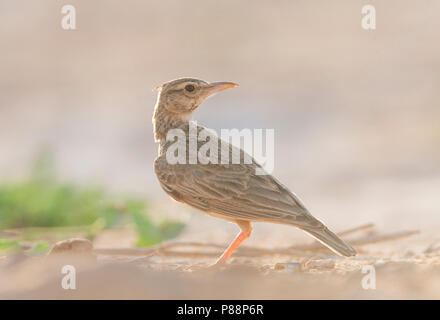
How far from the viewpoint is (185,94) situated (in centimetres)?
541

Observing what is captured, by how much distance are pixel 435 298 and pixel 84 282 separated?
1.98 m

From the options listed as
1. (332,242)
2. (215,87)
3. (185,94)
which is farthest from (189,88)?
(332,242)

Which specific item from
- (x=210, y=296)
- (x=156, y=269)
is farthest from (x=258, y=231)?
(x=210, y=296)

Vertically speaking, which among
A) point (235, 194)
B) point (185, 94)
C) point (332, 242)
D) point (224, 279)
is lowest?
point (224, 279)

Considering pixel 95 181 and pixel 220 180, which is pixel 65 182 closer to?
pixel 95 181

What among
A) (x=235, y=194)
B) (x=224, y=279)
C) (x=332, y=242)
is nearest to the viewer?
(x=224, y=279)

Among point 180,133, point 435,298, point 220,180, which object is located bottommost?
point 435,298

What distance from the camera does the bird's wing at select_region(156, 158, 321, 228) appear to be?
443 centimetres

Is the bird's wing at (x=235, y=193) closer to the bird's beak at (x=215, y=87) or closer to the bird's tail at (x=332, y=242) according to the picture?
the bird's tail at (x=332, y=242)

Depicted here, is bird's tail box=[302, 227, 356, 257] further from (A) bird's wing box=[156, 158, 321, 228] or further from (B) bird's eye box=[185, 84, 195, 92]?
(B) bird's eye box=[185, 84, 195, 92]

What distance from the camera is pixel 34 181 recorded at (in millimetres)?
7418

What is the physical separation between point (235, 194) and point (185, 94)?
1179 millimetres

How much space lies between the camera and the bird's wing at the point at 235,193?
4.43 metres

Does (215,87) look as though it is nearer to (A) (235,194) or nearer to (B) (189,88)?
(B) (189,88)
